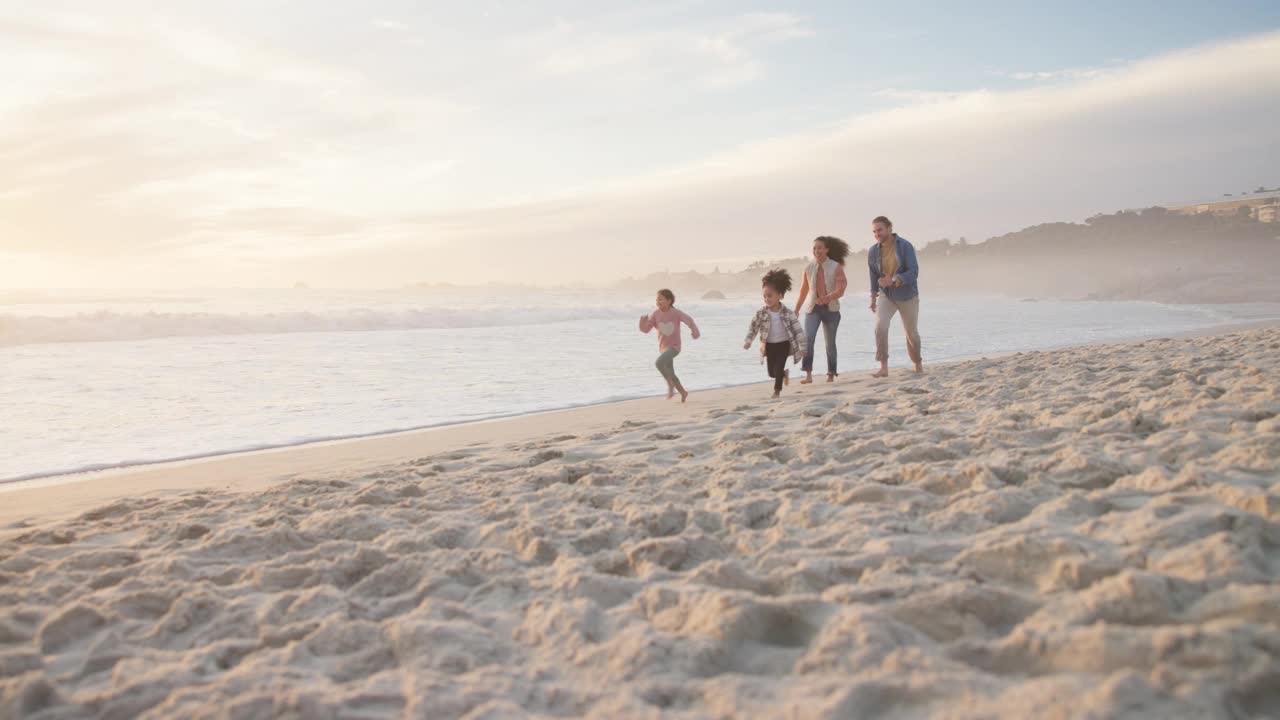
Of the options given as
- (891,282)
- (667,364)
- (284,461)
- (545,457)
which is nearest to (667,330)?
(667,364)

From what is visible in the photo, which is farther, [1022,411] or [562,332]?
[562,332]

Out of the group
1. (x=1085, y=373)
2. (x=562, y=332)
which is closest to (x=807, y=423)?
(x=1085, y=373)

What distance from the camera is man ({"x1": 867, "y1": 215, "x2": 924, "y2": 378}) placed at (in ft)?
29.0

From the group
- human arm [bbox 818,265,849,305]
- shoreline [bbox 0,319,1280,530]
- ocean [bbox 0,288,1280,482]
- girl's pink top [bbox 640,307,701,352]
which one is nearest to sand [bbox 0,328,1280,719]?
shoreline [bbox 0,319,1280,530]

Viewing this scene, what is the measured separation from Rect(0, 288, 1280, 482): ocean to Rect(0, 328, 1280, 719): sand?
277 centimetres

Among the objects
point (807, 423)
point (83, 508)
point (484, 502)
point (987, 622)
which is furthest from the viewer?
point (807, 423)

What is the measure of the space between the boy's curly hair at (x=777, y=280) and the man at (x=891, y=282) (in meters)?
1.09

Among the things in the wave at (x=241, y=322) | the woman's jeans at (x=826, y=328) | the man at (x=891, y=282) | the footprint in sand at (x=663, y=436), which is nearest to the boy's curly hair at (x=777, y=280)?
the woman's jeans at (x=826, y=328)

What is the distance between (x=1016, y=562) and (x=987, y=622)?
38 cm

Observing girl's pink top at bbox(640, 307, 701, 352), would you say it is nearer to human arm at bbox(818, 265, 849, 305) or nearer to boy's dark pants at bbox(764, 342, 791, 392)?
boy's dark pants at bbox(764, 342, 791, 392)

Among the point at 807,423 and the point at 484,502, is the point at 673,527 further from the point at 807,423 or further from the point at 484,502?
the point at 807,423

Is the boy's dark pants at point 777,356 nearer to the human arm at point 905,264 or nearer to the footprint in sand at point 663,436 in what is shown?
the human arm at point 905,264

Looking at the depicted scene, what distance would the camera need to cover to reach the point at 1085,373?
7090mm

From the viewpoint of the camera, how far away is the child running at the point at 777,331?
8.34m
